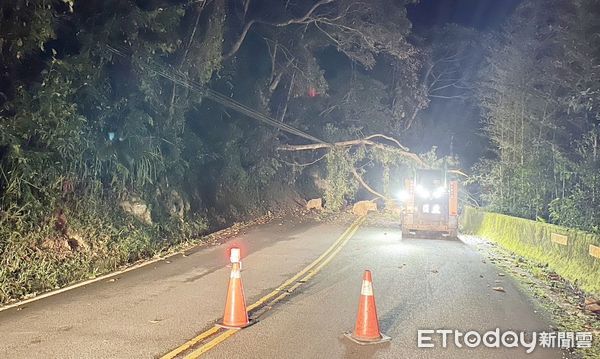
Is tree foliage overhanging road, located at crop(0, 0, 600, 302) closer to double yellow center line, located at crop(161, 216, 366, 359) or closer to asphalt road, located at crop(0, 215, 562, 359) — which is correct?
asphalt road, located at crop(0, 215, 562, 359)

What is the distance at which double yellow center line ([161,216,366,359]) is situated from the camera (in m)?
6.69

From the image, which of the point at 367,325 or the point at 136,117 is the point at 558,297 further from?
the point at 136,117

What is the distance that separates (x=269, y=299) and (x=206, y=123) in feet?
54.8

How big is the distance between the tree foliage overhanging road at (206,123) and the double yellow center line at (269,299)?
170 inches

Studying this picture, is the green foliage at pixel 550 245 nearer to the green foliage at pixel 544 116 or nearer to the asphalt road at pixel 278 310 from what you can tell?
the green foliage at pixel 544 116

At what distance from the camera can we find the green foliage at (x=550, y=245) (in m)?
11.0

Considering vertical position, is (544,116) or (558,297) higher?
(544,116)

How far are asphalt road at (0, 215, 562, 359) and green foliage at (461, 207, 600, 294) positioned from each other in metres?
1.28

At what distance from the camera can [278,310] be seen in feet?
28.6

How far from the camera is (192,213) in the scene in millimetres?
19969

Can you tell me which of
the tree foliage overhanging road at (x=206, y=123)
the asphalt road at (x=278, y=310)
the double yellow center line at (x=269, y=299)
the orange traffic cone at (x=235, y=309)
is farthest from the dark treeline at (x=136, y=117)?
the orange traffic cone at (x=235, y=309)

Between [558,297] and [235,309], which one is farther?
[558,297]

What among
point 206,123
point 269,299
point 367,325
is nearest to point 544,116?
point 206,123

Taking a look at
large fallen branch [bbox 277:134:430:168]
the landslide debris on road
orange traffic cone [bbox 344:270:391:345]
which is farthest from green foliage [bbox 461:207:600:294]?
large fallen branch [bbox 277:134:430:168]
